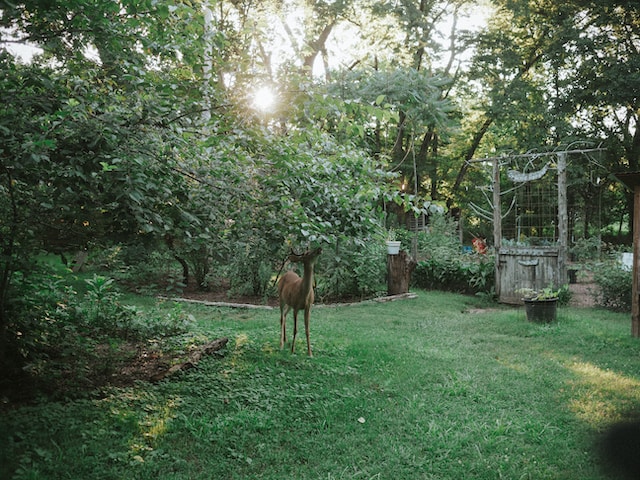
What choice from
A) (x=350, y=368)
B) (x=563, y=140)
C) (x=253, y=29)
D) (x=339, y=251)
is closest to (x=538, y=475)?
(x=350, y=368)

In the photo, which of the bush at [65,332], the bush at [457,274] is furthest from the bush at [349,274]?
the bush at [65,332]

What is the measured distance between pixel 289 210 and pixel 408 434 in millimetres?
2222

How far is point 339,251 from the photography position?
38.3ft

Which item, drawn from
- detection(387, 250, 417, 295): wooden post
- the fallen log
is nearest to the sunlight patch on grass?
the fallen log

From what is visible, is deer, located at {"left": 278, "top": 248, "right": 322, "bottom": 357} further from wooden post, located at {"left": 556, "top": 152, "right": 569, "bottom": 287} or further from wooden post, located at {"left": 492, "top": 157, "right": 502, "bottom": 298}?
wooden post, located at {"left": 556, "top": 152, "right": 569, "bottom": 287}

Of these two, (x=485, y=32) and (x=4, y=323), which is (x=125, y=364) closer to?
(x=4, y=323)

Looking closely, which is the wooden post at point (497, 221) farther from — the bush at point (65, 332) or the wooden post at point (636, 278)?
the bush at point (65, 332)

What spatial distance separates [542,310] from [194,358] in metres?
6.30

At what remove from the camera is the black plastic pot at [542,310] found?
8609 mm

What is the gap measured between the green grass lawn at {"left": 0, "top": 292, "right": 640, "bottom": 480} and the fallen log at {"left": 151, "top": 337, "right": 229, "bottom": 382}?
0.28 ft

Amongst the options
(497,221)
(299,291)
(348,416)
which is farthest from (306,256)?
(497,221)

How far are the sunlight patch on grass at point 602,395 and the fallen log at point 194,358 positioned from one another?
12.9 ft

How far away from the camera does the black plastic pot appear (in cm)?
861

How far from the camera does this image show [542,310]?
28.3 feet
